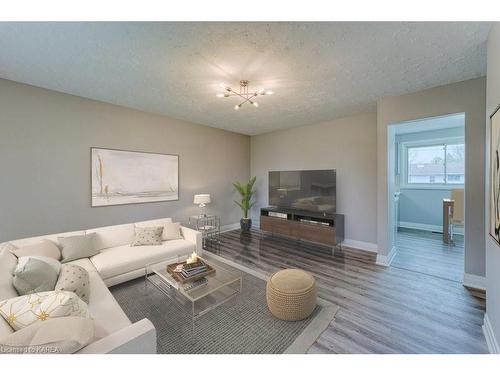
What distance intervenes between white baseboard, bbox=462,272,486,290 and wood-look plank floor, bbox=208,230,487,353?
12cm

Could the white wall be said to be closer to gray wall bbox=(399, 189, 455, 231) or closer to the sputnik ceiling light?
the sputnik ceiling light

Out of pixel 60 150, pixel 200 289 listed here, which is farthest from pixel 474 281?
pixel 60 150

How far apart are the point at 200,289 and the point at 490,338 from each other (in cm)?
244

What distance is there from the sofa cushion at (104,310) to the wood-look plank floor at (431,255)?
11.6 feet

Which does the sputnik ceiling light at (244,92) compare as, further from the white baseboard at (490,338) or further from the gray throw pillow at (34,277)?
the white baseboard at (490,338)

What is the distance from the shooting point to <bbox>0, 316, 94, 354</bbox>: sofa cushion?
864 millimetres

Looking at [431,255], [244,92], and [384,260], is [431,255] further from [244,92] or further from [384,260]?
[244,92]

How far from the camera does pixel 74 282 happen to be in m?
1.65

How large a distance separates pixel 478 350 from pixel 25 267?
3.57 m

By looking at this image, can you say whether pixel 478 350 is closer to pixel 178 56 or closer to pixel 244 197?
pixel 178 56
